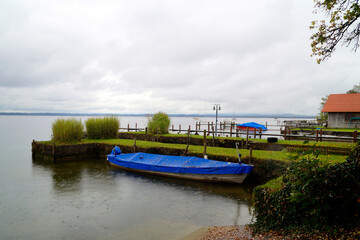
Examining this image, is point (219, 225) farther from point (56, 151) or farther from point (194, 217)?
point (56, 151)

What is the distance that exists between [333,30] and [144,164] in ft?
41.2

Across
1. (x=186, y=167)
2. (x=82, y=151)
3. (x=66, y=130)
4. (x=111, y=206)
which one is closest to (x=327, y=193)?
(x=111, y=206)

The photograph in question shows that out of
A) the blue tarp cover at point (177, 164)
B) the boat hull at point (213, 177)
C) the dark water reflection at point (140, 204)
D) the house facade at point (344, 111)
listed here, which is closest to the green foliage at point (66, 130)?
the dark water reflection at point (140, 204)

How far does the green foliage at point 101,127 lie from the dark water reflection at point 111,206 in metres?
8.50

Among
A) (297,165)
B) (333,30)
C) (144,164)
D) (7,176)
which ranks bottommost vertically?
(7,176)

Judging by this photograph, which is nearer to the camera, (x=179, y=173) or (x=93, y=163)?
(x=179, y=173)

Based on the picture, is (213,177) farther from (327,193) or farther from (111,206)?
(327,193)

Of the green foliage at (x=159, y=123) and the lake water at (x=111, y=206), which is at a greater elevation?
the green foliage at (x=159, y=123)

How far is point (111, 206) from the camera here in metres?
10.5

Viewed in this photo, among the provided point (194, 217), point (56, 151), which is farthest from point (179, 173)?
point (56, 151)

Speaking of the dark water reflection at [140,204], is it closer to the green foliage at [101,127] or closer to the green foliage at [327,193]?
the green foliage at [327,193]

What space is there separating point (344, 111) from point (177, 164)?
31.7 m

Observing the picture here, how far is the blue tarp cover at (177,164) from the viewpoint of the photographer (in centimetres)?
1277

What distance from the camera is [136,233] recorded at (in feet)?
25.8
